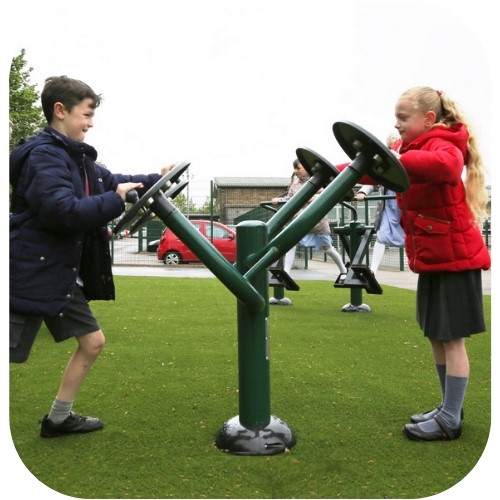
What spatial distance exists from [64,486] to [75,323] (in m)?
0.57

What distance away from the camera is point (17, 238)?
1.92m

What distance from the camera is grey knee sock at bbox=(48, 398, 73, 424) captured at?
2.11 m

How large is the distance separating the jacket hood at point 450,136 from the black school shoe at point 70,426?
1568 mm

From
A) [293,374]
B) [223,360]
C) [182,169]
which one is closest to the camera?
[182,169]

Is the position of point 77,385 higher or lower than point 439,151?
lower

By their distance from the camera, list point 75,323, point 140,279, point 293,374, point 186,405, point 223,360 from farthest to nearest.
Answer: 1. point 140,279
2. point 223,360
3. point 293,374
4. point 186,405
5. point 75,323

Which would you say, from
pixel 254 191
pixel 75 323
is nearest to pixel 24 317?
pixel 75 323

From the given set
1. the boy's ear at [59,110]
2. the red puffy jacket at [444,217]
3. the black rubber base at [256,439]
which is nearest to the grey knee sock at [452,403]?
the red puffy jacket at [444,217]

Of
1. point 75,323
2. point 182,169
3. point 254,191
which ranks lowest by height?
point 75,323

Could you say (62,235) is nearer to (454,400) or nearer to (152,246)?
(454,400)

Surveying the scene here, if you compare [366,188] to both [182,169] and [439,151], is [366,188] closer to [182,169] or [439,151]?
[439,151]

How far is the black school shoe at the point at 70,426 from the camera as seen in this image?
6.90 feet

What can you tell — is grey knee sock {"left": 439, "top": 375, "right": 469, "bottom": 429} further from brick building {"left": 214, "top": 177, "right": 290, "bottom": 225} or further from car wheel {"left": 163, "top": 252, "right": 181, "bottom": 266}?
car wheel {"left": 163, "top": 252, "right": 181, "bottom": 266}

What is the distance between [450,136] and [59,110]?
55.3 inches
